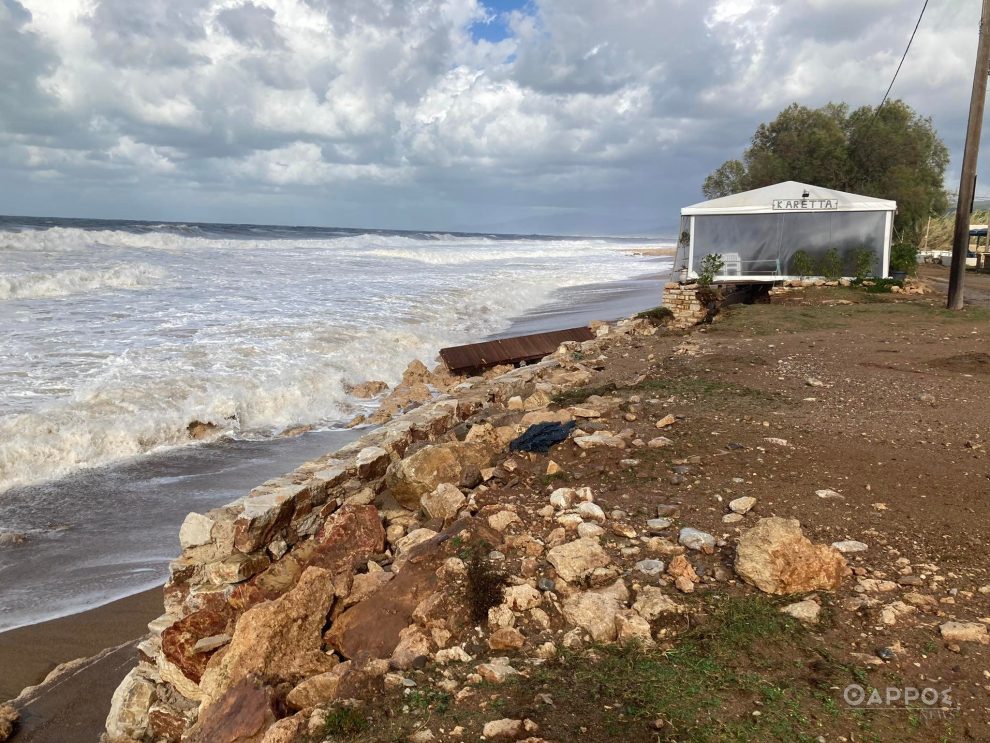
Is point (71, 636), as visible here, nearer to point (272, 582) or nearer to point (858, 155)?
point (272, 582)

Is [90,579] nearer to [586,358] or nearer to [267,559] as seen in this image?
[267,559]

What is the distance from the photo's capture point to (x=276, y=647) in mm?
3201

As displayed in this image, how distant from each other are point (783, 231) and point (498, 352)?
8.41 meters

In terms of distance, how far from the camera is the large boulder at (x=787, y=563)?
3.18 meters

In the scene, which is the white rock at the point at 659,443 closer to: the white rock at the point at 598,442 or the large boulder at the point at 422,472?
the white rock at the point at 598,442

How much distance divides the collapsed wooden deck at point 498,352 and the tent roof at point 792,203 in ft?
19.4

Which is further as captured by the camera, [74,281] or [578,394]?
[74,281]

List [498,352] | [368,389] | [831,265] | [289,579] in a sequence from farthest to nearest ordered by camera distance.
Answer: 1. [831,265]
2. [498,352]
3. [368,389]
4. [289,579]

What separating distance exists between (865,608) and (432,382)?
331 inches

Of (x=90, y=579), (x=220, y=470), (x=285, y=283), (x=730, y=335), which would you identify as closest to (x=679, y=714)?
(x=90, y=579)

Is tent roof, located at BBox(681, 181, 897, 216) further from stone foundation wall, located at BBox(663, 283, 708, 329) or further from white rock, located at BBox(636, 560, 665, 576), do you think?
white rock, located at BBox(636, 560, 665, 576)

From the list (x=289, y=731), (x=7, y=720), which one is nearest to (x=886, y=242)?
(x=289, y=731)

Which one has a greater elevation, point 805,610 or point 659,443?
point 659,443

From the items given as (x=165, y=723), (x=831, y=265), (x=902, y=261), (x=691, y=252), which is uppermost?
(x=691, y=252)
